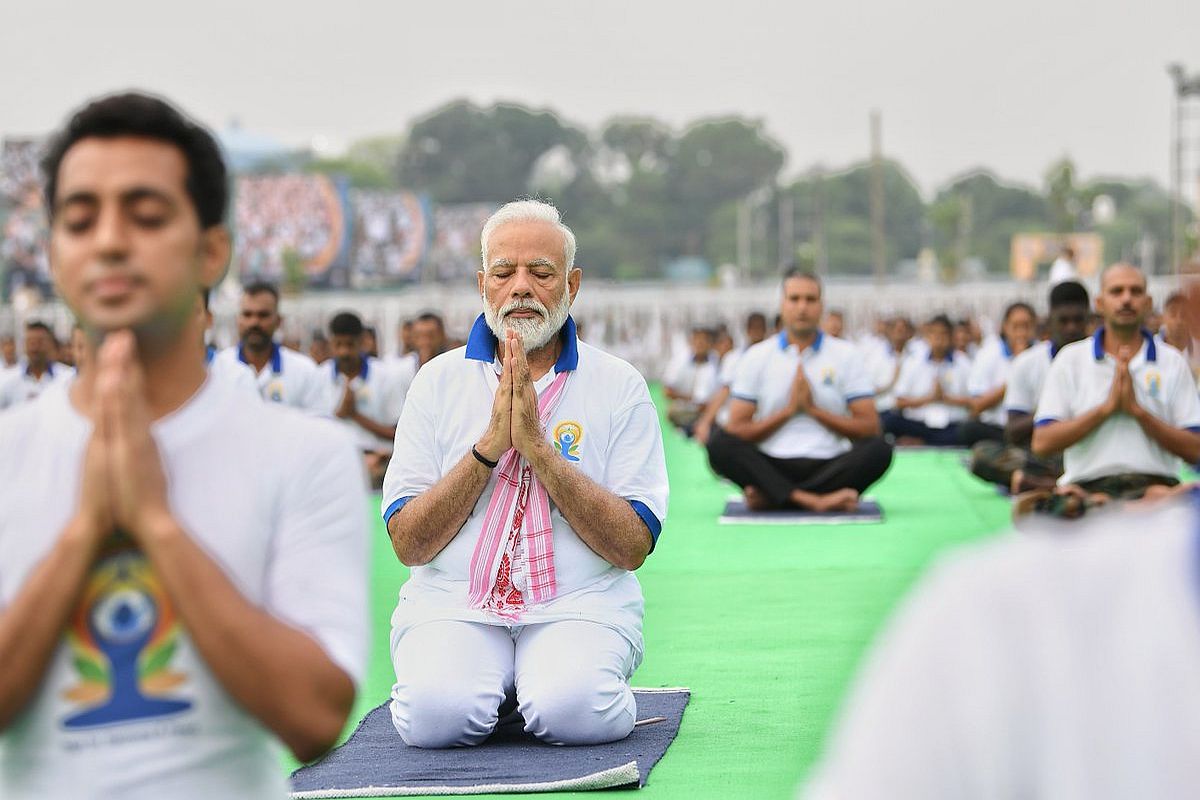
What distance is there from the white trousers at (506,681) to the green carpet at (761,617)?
0.26 metres

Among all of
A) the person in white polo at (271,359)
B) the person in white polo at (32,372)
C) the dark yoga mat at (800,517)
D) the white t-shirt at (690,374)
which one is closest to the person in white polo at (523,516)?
the person in white polo at (271,359)

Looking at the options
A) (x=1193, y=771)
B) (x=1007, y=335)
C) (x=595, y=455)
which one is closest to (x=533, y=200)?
(x=595, y=455)

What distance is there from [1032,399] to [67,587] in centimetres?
955

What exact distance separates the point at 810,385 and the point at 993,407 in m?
4.21

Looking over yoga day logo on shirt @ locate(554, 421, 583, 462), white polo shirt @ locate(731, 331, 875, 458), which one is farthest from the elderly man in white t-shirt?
white polo shirt @ locate(731, 331, 875, 458)

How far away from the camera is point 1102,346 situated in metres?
8.38

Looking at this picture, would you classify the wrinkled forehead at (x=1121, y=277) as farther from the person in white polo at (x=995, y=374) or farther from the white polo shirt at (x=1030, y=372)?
the person in white polo at (x=995, y=374)

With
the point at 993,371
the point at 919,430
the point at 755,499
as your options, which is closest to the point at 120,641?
the point at 755,499

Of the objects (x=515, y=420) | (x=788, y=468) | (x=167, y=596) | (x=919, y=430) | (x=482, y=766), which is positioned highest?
(x=167, y=596)

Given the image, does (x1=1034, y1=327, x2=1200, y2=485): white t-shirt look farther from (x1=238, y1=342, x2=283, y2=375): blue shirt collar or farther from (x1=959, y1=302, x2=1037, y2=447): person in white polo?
(x1=959, y1=302, x2=1037, y2=447): person in white polo

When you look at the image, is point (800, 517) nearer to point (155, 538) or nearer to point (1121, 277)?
point (1121, 277)

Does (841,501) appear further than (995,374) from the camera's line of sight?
No

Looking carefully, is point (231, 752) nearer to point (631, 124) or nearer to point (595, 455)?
point (595, 455)

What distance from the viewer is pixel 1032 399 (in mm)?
11102
